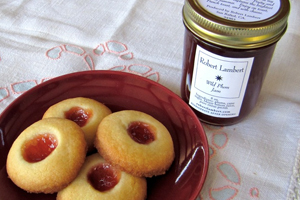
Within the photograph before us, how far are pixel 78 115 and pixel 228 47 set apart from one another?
0.30 meters

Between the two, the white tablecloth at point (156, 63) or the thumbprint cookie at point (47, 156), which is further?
the white tablecloth at point (156, 63)

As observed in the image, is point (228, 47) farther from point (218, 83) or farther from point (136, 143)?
point (136, 143)

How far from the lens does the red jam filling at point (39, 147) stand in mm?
548

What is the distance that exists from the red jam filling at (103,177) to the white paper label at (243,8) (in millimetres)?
312

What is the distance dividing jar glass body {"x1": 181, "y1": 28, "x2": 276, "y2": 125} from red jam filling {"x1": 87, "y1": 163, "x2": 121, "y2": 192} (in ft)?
0.75

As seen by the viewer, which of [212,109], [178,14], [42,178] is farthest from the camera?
[178,14]

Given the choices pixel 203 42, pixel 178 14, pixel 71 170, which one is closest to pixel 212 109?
pixel 203 42

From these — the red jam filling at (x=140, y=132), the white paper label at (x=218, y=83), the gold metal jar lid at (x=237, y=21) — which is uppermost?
the gold metal jar lid at (x=237, y=21)

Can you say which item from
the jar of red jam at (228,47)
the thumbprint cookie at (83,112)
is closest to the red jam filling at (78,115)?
the thumbprint cookie at (83,112)

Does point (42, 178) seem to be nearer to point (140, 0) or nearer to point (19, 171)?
point (19, 171)

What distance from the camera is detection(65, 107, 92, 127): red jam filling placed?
2.07 ft

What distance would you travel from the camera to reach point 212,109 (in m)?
0.66

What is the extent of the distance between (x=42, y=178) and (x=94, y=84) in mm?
245

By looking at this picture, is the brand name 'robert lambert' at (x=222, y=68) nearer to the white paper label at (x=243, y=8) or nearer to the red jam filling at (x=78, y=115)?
the white paper label at (x=243, y=8)
